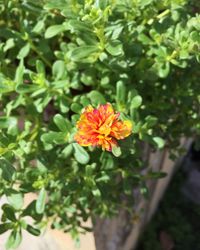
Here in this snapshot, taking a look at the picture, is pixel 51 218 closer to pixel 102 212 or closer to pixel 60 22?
pixel 102 212

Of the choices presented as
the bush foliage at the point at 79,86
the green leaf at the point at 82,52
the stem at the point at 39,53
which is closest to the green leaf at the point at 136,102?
the bush foliage at the point at 79,86

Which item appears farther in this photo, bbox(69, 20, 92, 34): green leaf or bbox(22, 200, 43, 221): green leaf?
bbox(22, 200, 43, 221): green leaf

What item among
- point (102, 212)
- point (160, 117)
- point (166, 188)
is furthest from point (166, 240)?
point (160, 117)

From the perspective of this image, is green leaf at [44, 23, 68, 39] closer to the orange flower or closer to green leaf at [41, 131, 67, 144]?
green leaf at [41, 131, 67, 144]

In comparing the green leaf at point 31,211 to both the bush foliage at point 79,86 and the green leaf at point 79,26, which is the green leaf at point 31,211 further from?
the green leaf at point 79,26

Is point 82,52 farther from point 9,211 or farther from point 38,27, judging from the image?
point 9,211

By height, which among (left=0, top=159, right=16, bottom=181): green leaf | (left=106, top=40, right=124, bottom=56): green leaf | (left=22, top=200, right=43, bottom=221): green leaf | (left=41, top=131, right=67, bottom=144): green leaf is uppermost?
(left=106, top=40, right=124, bottom=56): green leaf

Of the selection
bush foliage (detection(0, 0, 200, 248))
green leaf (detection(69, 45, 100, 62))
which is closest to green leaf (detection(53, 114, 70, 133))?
bush foliage (detection(0, 0, 200, 248))
